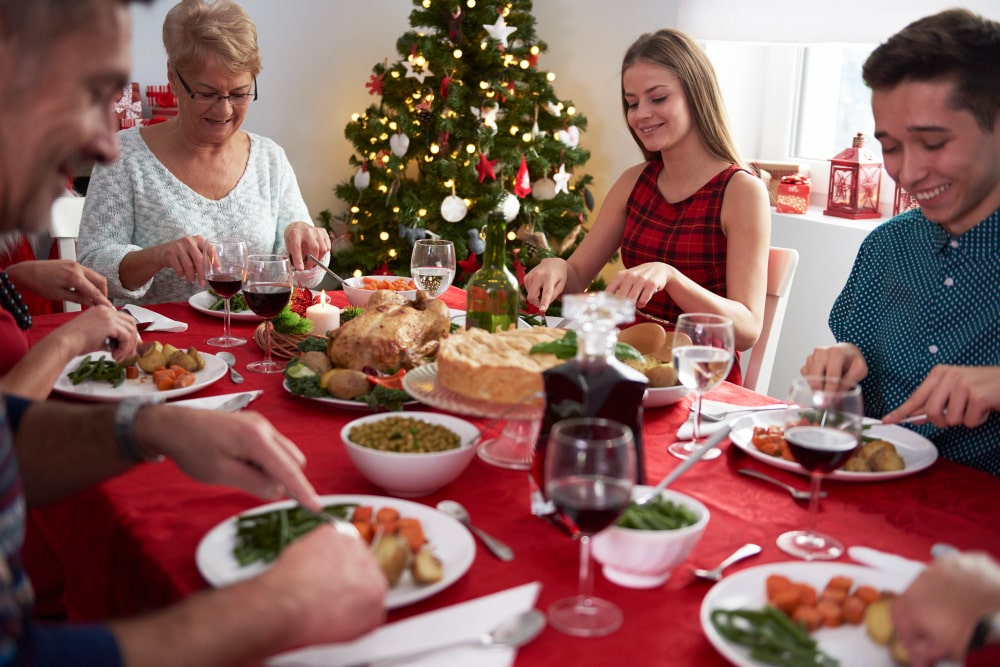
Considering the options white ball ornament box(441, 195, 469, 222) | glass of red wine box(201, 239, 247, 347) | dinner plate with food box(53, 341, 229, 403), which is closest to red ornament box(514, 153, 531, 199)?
white ball ornament box(441, 195, 469, 222)

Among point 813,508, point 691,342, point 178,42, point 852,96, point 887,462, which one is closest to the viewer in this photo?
point 813,508

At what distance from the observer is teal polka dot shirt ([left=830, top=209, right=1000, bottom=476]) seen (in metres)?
1.66

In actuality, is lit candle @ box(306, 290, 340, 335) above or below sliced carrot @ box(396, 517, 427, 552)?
above

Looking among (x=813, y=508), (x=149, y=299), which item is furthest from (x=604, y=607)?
(x=149, y=299)

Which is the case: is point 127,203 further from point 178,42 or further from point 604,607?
point 604,607

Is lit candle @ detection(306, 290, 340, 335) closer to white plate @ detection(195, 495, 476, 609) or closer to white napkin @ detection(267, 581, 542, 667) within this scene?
white plate @ detection(195, 495, 476, 609)

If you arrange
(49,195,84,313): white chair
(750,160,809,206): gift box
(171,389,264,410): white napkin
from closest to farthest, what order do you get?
A: (171,389,264,410): white napkin → (49,195,84,313): white chair → (750,160,809,206): gift box

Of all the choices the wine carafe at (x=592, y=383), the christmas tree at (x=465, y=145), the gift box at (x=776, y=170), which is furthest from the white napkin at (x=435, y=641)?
the gift box at (x=776, y=170)

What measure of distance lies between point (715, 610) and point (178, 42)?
2366 mm

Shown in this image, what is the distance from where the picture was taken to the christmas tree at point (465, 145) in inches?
167

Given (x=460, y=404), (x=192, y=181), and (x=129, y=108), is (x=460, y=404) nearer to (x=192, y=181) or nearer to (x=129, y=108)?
(x=192, y=181)

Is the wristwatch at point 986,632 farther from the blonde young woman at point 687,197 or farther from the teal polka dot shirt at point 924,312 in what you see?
the blonde young woman at point 687,197

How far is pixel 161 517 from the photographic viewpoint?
1165 millimetres

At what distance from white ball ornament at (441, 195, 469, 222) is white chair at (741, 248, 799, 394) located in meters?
1.97
